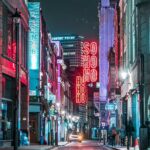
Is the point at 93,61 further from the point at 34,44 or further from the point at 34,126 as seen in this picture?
the point at 34,44

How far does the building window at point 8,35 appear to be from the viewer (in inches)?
2130

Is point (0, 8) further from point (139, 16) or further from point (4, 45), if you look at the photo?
point (139, 16)

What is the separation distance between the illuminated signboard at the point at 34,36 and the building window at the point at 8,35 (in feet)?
83.6

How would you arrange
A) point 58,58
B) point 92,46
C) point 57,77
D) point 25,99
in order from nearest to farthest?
1. point 25,99
2. point 57,77
3. point 58,58
4. point 92,46

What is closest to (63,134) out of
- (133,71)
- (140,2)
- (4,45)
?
(133,71)

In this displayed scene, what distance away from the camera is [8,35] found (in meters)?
56.0

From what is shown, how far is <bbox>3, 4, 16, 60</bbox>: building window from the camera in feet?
177

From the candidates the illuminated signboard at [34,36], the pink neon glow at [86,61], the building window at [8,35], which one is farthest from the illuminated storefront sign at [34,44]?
the pink neon glow at [86,61]

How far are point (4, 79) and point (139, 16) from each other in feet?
59.8

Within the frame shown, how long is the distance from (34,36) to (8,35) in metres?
27.8

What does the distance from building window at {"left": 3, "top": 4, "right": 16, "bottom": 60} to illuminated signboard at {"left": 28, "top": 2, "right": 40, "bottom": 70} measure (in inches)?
1004

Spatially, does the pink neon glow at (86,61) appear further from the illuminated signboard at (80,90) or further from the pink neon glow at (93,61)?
the illuminated signboard at (80,90)

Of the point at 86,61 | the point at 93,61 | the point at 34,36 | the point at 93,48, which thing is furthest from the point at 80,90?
the point at 34,36

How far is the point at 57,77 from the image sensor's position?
5413 inches
